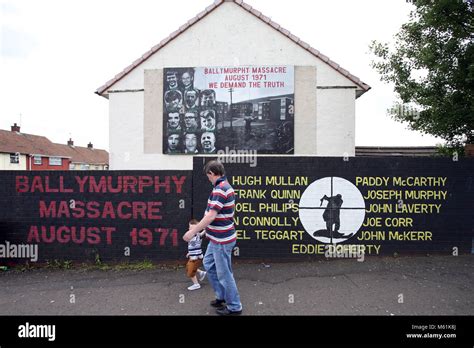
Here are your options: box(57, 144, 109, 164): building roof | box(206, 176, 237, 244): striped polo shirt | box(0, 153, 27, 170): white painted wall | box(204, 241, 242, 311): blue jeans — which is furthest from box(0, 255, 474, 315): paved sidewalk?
box(57, 144, 109, 164): building roof

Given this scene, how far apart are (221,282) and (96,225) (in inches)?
144

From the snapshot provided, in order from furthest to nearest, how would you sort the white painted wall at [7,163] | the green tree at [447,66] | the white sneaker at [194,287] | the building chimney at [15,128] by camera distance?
the building chimney at [15,128]
the white painted wall at [7,163]
the green tree at [447,66]
the white sneaker at [194,287]

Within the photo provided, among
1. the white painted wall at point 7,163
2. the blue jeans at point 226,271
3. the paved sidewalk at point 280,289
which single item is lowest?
the paved sidewalk at point 280,289

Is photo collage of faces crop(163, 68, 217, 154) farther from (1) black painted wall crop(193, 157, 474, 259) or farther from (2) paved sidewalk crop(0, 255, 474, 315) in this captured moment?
(2) paved sidewalk crop(0, 255, 474, 315)

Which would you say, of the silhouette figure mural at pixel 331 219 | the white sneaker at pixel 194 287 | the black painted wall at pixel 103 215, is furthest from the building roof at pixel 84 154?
the silhouette figure mural at pixel 331 219

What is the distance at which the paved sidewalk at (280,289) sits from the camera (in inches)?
155

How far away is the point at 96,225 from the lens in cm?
604

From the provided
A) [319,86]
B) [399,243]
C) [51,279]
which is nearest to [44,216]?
[51,279]

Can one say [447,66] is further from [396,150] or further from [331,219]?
[396,150]

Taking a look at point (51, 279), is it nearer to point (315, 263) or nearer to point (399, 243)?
point (315, 263)

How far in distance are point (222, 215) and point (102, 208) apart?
3.63 m

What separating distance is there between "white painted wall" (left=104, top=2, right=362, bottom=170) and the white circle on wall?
4950 millimetres

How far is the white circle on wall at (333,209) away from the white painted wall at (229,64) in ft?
16.2

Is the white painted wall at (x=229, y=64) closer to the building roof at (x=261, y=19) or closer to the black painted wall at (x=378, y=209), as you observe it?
the building roof at (x=261, y=19)
